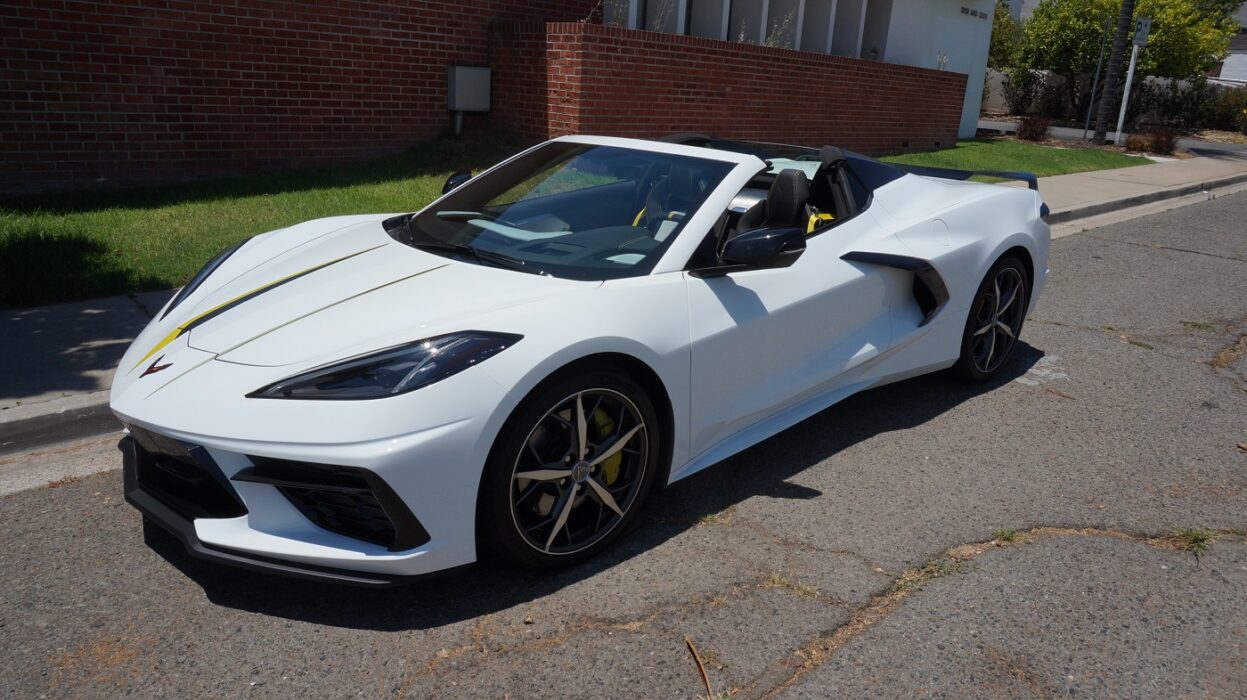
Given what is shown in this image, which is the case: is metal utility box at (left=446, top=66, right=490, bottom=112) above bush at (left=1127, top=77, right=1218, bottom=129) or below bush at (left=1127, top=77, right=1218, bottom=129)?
below

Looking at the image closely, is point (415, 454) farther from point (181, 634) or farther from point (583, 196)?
point (583, 196)

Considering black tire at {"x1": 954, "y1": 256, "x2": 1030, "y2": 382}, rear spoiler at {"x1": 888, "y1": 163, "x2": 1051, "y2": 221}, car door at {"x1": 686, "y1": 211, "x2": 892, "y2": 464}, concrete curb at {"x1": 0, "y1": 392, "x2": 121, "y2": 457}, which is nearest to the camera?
car door at {"x1": 686, "y1": 211, "x2": 892, "y2": 464}

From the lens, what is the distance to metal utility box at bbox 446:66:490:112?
1052 cm

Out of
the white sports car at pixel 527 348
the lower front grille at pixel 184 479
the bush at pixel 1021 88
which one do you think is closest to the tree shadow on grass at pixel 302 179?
the white sports car at pixel 527 348

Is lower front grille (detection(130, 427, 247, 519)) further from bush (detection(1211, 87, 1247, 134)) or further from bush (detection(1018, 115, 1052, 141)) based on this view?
bush (detection(1211, 87, 1247, 134))

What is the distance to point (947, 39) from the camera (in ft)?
58.9

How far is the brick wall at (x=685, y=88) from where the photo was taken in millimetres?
10109

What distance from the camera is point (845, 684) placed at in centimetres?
269

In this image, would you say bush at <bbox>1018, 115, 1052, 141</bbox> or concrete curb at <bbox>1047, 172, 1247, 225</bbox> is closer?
concrete curb at <bbox>1047, 172, 1247, 225</bbox>

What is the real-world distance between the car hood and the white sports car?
1 cm

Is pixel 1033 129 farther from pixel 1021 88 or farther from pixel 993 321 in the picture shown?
pixel 993 321

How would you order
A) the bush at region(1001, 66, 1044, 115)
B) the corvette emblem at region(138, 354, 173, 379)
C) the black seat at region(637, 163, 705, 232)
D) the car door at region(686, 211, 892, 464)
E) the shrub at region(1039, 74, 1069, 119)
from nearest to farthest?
the corvette emblem at region(138, 354, 173, 379) → the car door at region(686, 211, 892, 464) → the black seat at region(637, 163, 705, 232) → the shrub at region(1039, 74, 1069, 119) → the bush at region(1001, 66, 1044, 115)

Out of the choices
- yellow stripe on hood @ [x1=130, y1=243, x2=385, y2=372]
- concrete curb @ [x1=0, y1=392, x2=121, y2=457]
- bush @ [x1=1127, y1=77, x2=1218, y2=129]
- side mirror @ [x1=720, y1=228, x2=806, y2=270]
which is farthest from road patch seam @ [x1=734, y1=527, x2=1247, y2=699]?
bush @ [x1=1127, y1=77, x2=1218, y2=129]

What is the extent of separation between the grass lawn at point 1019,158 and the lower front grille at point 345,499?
40.9 ft
